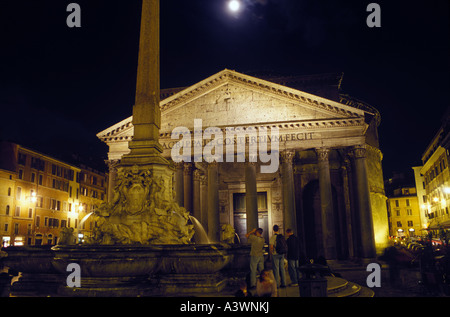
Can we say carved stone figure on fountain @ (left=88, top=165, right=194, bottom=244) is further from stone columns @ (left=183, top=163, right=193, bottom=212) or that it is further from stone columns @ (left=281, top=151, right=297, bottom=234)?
stone columns @ (left=183, top=163, right=193, bottom=212)

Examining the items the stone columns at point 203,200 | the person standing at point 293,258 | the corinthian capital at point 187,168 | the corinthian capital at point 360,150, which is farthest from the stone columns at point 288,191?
the person standing at point 293,258

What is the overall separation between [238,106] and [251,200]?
6.06 m

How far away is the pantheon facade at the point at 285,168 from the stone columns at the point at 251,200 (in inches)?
2.3

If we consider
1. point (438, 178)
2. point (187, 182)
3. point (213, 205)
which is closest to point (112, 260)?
point (213, 205)

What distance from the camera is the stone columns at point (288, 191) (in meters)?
21.2

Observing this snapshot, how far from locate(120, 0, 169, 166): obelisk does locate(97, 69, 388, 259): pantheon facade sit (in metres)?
11.5

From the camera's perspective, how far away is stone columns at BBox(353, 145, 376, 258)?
2056cm

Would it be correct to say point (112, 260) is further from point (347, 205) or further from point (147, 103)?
point (347, 205)

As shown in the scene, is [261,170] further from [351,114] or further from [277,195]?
[351,114]

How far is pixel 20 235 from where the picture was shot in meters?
36.7

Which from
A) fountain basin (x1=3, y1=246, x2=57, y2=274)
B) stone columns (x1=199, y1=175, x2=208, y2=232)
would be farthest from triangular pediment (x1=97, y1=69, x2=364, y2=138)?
fountain basin (x1=3, y1=246, x2=57, y2=274)

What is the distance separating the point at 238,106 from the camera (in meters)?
23.6
